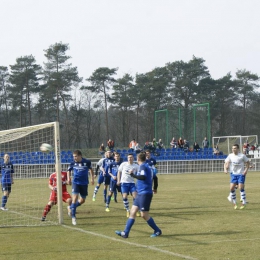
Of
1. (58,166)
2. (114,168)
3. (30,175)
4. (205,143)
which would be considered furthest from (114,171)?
(205,143)

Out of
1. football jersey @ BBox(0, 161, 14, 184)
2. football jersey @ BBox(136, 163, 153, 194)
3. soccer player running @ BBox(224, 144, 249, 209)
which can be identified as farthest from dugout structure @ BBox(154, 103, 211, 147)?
football jersey @ BBox(136, 163, 153, 194)

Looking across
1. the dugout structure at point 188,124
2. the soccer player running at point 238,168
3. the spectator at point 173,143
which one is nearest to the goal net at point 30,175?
the soccer player running at point 238,168

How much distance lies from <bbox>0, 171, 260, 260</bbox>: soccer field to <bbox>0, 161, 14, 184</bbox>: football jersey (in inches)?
120

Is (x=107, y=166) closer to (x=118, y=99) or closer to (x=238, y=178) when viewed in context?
(x=238, y=178)

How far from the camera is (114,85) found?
2660 inches

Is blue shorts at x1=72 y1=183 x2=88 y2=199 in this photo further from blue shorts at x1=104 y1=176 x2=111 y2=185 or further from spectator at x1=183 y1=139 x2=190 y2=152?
spectator at x1=183 y1=139 x2=190 y2=152

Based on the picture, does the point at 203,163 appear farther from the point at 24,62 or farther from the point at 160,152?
the point at 24,62

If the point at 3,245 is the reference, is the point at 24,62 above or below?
above

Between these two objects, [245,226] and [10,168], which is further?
[10,168]

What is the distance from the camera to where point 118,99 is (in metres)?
68.3

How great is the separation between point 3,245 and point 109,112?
60.2 meters

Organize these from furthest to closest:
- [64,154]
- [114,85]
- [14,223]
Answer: [114,85]
[64,154]
[14,223]

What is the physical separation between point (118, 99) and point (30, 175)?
37561mm

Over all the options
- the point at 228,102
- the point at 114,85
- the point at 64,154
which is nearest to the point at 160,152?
the point at 64,154
